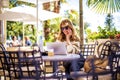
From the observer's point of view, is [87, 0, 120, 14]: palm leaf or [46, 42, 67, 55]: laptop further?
[87, 0, 120, 14]: palm leaf

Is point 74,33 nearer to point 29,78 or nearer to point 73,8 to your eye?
point 29,78

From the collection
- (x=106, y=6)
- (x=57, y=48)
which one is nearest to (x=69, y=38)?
(x=57, y=48)

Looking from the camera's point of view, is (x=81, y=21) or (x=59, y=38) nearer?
(x=59, y=38)

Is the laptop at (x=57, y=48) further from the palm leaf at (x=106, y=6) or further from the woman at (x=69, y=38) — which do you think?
the palm leaf at (x=106, y=6)

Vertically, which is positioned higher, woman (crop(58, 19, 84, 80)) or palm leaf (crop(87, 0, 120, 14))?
palm leaf (crop(87, 0, 120, 14))

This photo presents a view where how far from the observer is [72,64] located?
16.0 feet

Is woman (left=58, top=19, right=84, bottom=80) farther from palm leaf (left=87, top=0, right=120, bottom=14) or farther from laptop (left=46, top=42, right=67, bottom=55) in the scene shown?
palm leaf (left=87, top=0, right=120, bottom=14)

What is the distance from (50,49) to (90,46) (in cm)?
170

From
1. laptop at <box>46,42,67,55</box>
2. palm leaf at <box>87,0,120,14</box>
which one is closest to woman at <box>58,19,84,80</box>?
laptop at <box>46,42,67,55</box>

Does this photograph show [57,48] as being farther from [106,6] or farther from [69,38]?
[106,6]

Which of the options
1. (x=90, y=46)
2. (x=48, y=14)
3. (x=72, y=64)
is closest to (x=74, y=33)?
(x=72, y=64)

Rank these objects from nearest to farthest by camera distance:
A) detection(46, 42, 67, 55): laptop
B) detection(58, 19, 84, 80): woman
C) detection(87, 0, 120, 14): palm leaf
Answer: detection(46, 42, 67, 55): laptop
detection(58, 19, 84, 80): woman
detection(87, 0, 120, 14): palm leaf

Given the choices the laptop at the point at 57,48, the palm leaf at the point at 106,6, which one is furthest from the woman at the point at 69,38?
the palm leaf at the point at 106,6

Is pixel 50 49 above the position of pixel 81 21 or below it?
below
